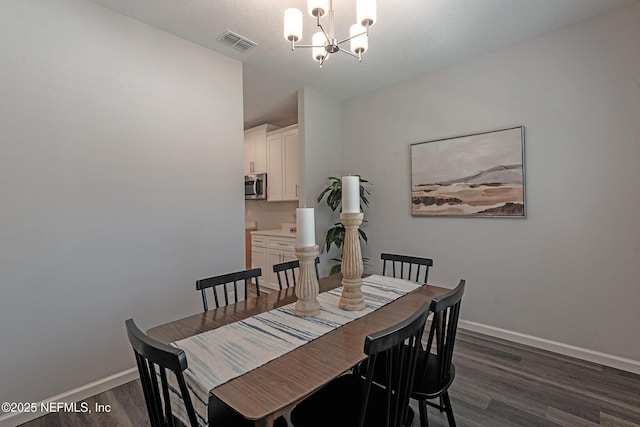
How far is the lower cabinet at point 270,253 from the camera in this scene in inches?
162

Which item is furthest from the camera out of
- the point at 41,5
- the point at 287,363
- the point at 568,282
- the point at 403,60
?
the point at 403,60

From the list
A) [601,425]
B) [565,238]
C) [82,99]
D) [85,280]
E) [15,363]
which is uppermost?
[82,99]

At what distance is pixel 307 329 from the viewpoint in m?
1.36

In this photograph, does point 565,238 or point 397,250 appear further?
point 397,250

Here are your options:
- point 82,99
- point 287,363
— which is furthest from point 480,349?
point 82,99

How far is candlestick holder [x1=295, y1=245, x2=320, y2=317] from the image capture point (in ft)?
4.71

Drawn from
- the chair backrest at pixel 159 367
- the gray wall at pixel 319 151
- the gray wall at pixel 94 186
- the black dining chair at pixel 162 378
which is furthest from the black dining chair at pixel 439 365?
the gray wall at pixel 319 151

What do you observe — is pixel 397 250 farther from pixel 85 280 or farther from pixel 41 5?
pixel 41 5

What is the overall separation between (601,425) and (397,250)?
6.95 ft

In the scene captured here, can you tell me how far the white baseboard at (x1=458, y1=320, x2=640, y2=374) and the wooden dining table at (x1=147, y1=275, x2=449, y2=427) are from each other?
1.67 m

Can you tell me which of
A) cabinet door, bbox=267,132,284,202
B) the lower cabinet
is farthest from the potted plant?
cabinet door, bbox=267,132,284,202

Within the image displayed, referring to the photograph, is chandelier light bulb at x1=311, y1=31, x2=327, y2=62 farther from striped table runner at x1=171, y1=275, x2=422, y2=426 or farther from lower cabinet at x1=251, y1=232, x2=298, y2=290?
lower cabinet at x1=251, y1=232, x2=298, y2=290

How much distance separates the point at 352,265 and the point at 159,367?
945 mm

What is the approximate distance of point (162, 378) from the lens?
92 cm
